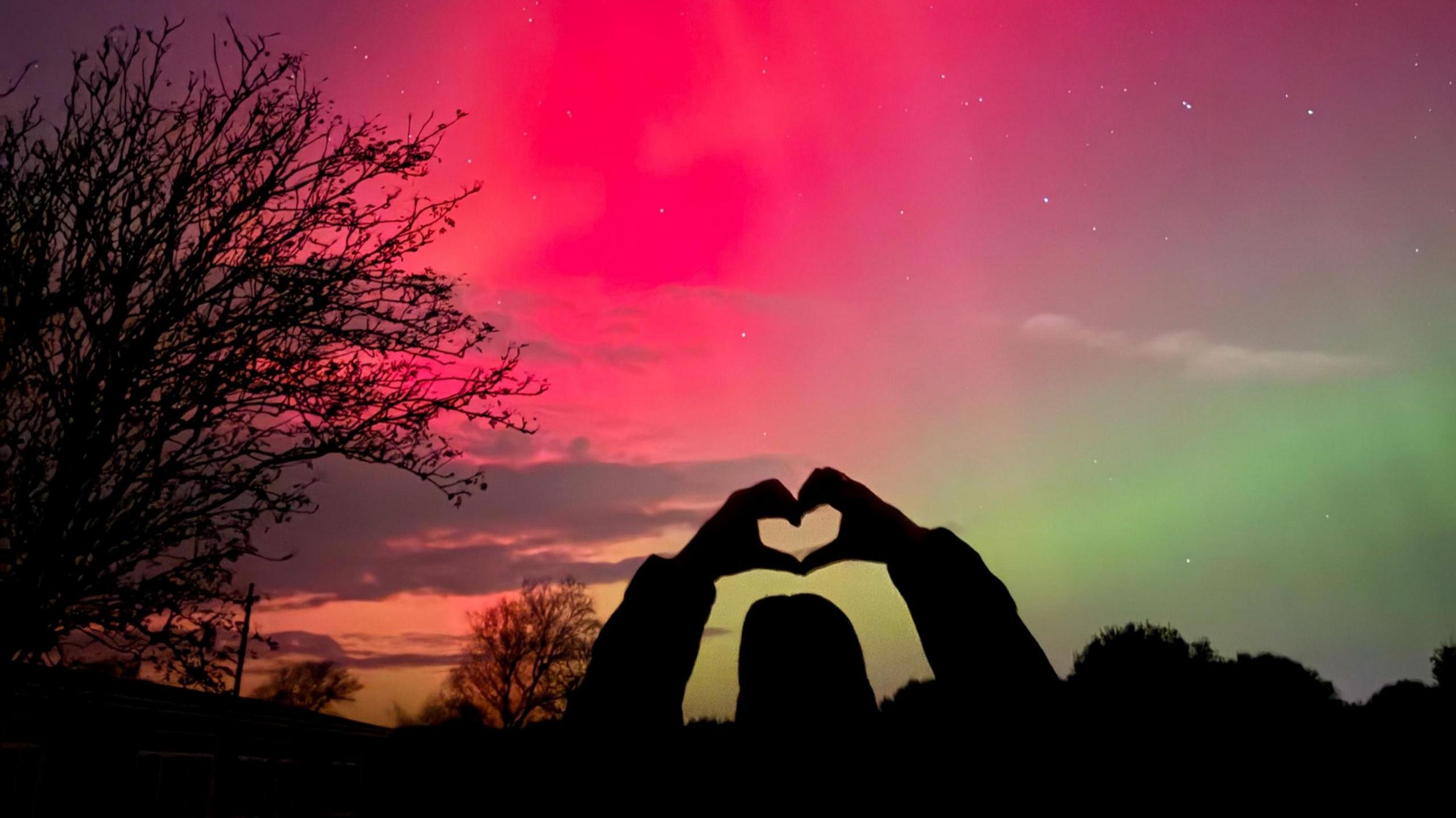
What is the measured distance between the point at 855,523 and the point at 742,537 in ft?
1.14

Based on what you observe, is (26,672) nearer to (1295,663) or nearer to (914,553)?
(914,553)

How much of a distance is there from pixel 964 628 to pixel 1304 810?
2.73 ft

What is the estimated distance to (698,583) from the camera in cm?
230

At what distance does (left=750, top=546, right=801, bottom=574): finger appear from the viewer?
256 cm

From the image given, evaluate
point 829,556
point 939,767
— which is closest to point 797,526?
point 829,556

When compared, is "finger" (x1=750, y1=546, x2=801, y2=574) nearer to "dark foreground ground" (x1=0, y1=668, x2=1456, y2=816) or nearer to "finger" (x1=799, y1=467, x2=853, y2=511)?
"finger" (x1=799, y1=467, x2=853, y2=511)

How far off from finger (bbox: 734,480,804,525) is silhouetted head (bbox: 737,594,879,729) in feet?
1.46

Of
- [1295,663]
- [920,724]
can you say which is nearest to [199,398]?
[920,724]

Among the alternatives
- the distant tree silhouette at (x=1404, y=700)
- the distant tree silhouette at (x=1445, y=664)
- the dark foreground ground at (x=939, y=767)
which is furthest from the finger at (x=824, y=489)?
the distant tree silhouette at (x=1445, y=664)

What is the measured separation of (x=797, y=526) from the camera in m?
2.96

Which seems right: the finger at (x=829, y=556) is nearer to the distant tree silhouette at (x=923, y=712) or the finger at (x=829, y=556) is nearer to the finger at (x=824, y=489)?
the finger at (x=824, y=489)

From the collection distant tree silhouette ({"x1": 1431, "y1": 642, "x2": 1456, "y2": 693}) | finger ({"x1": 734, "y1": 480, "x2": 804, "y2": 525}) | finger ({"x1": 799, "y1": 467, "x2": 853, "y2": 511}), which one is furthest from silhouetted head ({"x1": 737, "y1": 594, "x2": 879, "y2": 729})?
distant tree silhouette ({"x1": 1431, "y1": 642, "x2": 1456, "y2": 693})

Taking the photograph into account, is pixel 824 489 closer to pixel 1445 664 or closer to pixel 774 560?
pixel 774 560

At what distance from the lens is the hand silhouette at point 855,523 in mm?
2344
